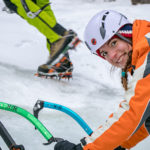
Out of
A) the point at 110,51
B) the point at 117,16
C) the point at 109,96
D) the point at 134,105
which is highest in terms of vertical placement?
the point at 117,16

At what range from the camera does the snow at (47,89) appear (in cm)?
248

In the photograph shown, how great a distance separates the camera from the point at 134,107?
1.53 meters

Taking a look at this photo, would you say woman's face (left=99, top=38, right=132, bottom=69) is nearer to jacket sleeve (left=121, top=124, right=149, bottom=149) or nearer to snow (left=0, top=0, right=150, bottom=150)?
jacket sleeve (left=121, top=124, right=149, bottom=149)

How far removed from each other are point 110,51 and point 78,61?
2427 millimetres

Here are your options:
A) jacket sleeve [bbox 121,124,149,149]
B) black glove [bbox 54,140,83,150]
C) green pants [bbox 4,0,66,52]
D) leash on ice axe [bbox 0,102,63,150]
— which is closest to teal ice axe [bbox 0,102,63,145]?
leash on ice axe [bbox 0,102,63,150]

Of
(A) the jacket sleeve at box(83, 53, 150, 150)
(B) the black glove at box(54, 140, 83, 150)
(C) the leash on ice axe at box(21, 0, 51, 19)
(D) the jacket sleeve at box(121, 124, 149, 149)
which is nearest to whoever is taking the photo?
(A) the jacket sleeve at box(83, 53, 150, 150)

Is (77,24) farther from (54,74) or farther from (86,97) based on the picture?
(86,97)

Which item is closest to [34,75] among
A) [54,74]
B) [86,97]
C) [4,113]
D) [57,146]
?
[54,74]

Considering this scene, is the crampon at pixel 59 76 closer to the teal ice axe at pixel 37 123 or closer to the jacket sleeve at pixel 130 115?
the teal ice axe at pixel 37 123

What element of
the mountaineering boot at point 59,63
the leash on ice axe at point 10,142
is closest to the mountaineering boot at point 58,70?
the mountaineering boot at point 59,63

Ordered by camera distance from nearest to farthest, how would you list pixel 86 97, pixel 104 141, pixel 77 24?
pixel 104 141
pixel 86 97
pixel 77 24

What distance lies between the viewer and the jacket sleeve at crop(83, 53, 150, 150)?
4.96ft

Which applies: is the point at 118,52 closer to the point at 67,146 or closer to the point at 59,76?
the point at 67,146

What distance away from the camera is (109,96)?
3305 mm
